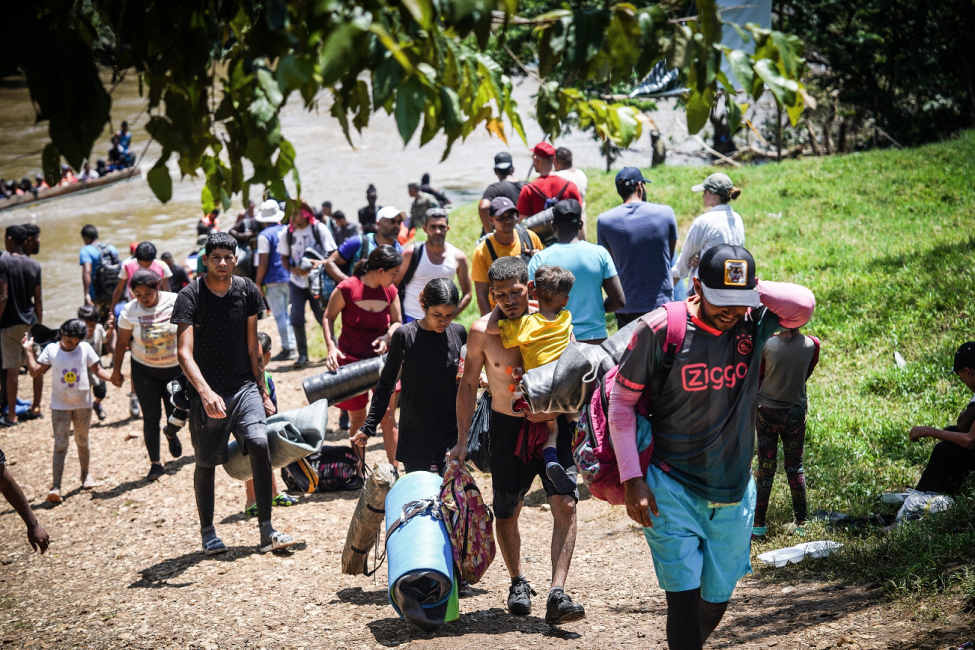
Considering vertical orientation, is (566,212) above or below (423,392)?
above

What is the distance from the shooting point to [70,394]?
25.2 feet

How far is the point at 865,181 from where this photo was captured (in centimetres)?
1295

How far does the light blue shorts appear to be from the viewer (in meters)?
3.43

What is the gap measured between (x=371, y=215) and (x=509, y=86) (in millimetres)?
14986

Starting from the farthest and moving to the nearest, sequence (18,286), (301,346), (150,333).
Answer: (301,346), (18,286), (150,333)

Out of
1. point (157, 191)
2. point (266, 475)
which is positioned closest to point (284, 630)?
point (266, 475)

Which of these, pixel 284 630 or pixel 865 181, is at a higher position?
pixel 865 181

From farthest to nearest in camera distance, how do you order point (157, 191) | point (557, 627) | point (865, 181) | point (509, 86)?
point (865, 181)
point (557, 627)
point (509, 86)
point (157, 191)

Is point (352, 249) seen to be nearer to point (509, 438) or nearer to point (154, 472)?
point (154, 472)

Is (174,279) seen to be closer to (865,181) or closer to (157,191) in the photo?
(157,191)

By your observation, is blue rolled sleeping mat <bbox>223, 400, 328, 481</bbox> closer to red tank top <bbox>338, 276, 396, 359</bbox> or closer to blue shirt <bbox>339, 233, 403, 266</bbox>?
red tank top <bbox>338, 276, 396, 359</bbox>

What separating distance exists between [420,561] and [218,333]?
2.58m

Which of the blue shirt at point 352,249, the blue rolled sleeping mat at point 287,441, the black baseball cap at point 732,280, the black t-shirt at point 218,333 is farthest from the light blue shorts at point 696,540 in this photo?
the blue shirt at point 352,249

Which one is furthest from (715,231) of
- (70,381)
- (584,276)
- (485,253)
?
(70,381)
